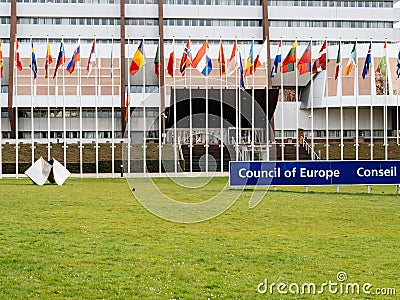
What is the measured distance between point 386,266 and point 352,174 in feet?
52.9

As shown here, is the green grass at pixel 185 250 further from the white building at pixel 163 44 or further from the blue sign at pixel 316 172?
the white building at pixel 163 44

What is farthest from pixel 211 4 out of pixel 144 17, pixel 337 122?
pixel 337 122

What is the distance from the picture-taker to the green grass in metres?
10.7

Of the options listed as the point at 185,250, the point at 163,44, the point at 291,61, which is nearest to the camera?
the point at 185,250

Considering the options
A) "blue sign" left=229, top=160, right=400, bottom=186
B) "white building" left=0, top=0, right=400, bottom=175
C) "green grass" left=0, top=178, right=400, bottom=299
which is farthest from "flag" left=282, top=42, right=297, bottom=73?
"green grass" left=0, top=178, right=400, bottom=299

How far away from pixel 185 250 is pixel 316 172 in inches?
597

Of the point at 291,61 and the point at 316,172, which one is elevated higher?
the point at 291,61

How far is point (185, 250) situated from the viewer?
13.6 meters

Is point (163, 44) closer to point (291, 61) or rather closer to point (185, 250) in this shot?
point (291, 61)

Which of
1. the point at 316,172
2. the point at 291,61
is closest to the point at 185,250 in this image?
the point at 316,172

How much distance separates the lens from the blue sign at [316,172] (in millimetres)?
27719

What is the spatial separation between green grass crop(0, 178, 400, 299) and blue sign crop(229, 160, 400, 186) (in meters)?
5.47

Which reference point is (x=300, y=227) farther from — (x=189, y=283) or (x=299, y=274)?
(x=189, y=283)

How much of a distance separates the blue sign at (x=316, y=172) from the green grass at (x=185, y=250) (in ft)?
17.9
